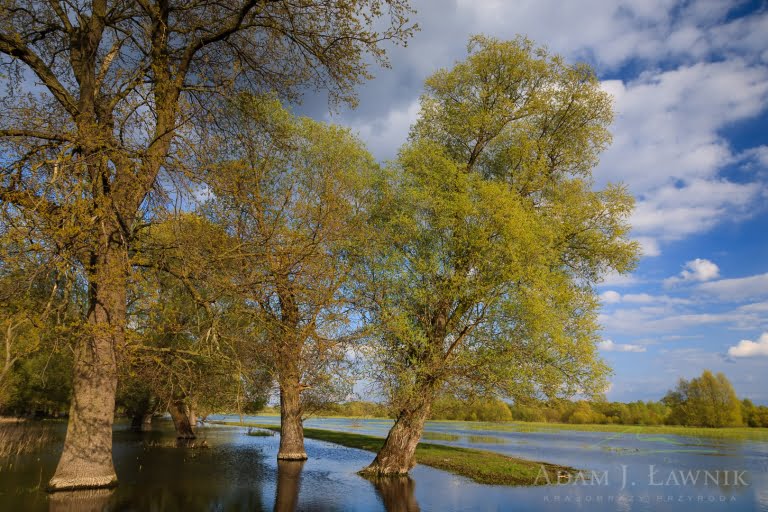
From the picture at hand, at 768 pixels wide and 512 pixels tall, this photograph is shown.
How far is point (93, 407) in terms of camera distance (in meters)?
14.1

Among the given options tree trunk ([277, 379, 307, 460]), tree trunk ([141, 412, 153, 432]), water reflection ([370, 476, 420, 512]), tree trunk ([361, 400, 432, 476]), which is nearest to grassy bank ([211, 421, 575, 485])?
tree trunk ([361, 400, 432, 476])

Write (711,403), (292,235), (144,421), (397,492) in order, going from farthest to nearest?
(711,403)
(144,421)
(397,492)
(292,235)

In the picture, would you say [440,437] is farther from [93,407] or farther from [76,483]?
[93,407]

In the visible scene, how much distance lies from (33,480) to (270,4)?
55.5 feet

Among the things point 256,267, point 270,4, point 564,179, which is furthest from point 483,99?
point 256,267

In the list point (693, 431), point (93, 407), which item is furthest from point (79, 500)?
point (693, 431)

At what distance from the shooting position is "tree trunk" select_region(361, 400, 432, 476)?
20234mm

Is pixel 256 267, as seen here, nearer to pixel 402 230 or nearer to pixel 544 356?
pixel 402 230

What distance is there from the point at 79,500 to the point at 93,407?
241cm

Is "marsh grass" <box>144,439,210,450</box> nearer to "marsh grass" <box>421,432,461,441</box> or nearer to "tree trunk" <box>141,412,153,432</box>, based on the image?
"tree trunk" <box>141,412,153,432</box>

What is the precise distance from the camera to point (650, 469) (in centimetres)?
2612

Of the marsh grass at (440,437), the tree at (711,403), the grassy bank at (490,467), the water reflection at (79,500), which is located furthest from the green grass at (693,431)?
the water reflection at (79,500)

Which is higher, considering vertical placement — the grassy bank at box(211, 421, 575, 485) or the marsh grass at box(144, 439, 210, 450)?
the grassy bank at box(211, 421, 575, 485)

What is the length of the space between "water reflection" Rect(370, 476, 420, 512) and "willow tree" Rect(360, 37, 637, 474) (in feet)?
3.90
